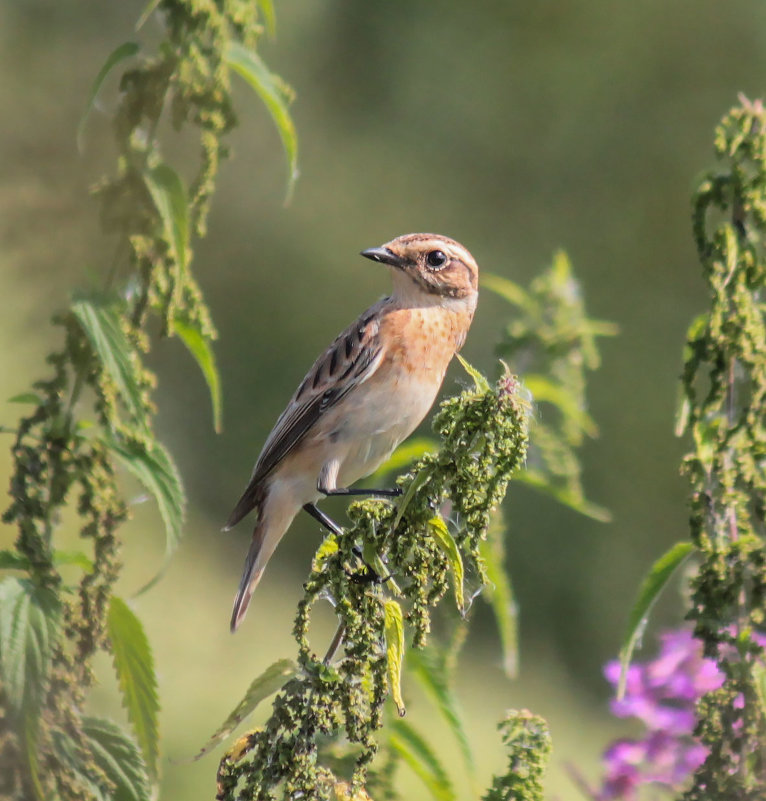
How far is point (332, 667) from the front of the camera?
5.62 ft

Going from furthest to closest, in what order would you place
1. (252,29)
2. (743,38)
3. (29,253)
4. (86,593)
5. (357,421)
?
(743,38) < (357,421) < (29,253) < (252,29) < (86,593)

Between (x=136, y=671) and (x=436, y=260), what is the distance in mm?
1882

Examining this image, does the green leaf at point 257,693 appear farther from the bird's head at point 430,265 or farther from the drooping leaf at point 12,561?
the bird's head at point 430,265

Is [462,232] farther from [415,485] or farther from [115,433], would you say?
[415,485]

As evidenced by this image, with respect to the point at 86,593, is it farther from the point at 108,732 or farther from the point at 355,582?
the point at 355,582

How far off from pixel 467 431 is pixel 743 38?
42.4 feet

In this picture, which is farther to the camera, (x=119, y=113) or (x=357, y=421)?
(x=357, y=421)

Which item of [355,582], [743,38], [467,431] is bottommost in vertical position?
[355,582]

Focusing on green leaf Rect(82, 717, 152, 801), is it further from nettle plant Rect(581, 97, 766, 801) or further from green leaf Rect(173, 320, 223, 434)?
nettle plant Rect(581, 97, 766, 801)

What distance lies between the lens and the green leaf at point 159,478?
2258 mm

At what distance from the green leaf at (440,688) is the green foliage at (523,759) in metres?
0.62

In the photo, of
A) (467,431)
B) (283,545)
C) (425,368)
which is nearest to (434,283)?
(425,368)

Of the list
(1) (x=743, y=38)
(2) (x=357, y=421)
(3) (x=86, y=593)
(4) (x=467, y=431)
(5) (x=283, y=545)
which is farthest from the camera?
(1) (x=743, y=38)

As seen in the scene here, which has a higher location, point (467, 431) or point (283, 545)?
point (283, 545)
